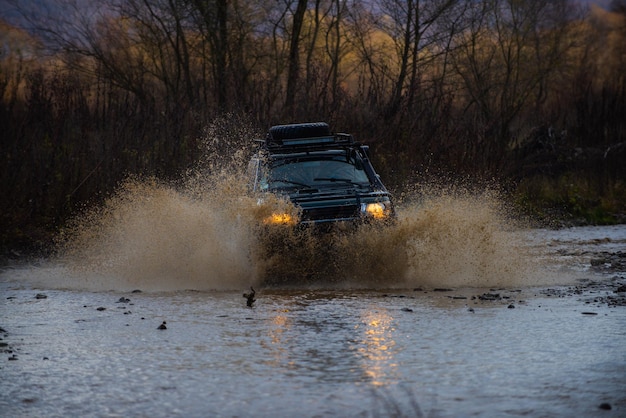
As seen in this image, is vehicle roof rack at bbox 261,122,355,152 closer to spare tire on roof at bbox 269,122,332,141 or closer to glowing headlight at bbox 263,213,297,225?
spare tire on roof at bbox 269,122,332,141

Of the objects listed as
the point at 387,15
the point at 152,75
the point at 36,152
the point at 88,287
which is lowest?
the point at 88,287

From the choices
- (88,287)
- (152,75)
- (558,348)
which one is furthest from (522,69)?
(558,348)

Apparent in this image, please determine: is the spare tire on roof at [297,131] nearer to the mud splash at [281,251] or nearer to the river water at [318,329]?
the mud splash at [281,251]

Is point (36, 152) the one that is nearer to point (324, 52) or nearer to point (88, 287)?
point (88, 287)

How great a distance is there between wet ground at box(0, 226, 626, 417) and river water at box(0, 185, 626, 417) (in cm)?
2

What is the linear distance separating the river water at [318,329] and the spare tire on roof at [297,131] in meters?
1.63

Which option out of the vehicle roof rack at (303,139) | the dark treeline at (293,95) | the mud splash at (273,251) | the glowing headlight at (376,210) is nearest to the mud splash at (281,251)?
the mud splash at (273,251)

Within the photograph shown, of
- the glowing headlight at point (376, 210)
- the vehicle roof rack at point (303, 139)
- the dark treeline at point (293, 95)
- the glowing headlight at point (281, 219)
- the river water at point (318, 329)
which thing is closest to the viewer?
the river water at point (318, 329)

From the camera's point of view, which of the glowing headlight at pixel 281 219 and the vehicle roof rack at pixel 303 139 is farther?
the vehicle roof rack at pixel 303 139

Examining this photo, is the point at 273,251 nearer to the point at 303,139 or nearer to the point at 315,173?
the point at 315,173

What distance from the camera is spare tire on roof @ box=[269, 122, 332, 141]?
14.0m

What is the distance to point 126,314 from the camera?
9.95 meters

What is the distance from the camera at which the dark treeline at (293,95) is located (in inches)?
765

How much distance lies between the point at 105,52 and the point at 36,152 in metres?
13.3
